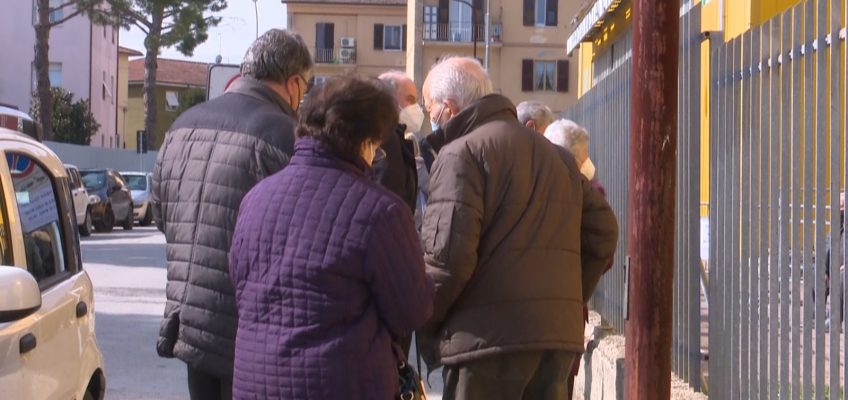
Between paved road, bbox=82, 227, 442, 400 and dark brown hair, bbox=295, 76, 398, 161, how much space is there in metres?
5.84

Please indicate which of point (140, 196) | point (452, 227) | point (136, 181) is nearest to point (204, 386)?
point (452, 227)

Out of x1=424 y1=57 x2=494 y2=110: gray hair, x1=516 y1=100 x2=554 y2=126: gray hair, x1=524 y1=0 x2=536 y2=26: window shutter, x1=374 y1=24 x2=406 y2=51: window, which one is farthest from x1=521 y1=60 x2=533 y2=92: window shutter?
x1=424 y1=57 x2=494 y2=110: gray hair

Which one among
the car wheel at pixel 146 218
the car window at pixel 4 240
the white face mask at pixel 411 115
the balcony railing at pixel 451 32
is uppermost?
the balcony railing at pixel 451 32

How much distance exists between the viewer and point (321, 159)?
→ 11.7 feet

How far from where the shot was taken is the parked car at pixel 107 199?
3253cm

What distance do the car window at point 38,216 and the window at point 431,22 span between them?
192 ft

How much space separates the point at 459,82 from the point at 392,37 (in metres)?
67.4

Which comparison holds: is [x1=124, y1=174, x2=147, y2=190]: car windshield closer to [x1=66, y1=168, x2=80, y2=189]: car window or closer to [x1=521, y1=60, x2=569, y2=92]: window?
[x1=66, y1=168, x2=80, y2=189]: car window

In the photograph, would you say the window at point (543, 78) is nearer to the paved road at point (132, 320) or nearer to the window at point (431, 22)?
the window at point (431, 22)

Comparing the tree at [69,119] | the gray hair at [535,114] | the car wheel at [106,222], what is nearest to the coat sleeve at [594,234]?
the gray hair at [535,114]

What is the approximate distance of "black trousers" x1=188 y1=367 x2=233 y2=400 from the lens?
4547mm

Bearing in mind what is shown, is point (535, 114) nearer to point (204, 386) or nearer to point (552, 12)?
point (204, 386)

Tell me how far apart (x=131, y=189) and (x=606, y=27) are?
19.9 m

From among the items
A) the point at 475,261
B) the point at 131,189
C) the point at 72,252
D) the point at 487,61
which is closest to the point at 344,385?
the point at 475,261
